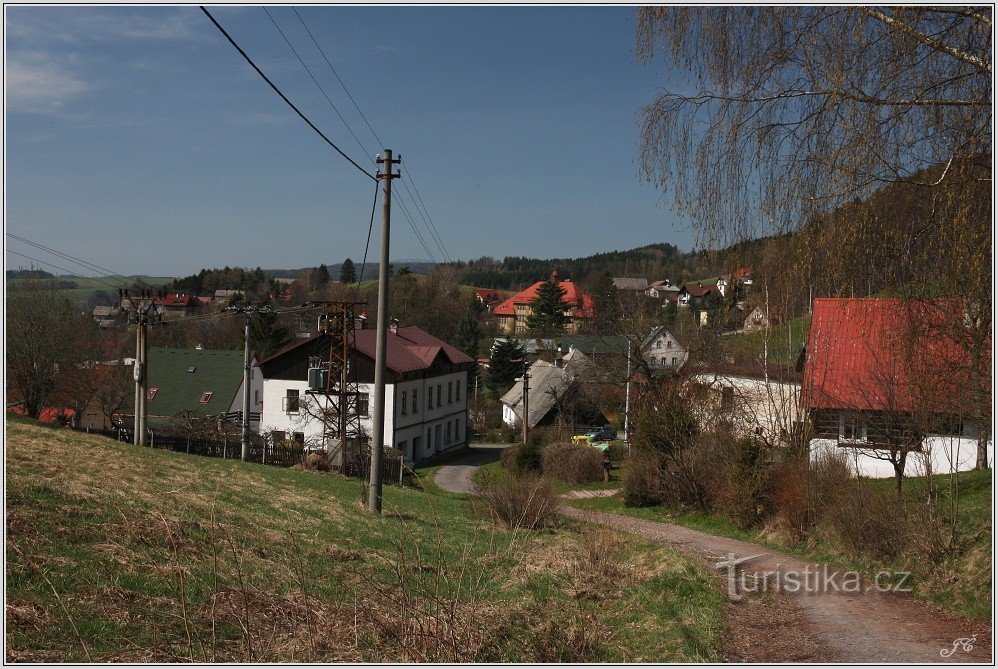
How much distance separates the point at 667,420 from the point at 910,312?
1345 cm

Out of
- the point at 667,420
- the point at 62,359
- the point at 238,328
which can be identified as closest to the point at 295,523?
the point at 667,420

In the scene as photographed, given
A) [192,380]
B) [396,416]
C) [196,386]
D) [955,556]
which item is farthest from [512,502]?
[192,380]

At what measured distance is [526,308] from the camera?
106 metres

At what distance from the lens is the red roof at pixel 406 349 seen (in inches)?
1576

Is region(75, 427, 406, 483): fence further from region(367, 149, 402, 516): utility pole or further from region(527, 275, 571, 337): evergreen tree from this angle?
region(527, 275, 571, 337): evergreen tree

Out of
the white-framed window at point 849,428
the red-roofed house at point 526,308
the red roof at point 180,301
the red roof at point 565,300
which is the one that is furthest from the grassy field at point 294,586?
the red roof at point 180,301

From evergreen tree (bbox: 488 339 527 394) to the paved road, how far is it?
1225 centimetres

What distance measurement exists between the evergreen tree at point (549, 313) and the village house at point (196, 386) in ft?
118

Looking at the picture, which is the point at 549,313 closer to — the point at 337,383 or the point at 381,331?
the point at 337,383

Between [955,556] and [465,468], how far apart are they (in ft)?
97.8

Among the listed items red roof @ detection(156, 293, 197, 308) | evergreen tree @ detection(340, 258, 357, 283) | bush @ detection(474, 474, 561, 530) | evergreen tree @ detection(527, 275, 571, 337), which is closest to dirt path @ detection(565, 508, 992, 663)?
bush @ detection(474, 474, 561, 530)

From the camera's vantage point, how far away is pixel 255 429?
144 feet

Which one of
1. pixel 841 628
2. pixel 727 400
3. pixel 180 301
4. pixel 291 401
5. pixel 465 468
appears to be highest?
pixel 180 301

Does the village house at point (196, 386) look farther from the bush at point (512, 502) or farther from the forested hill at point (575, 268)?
the forested hill at point (575, 268)
